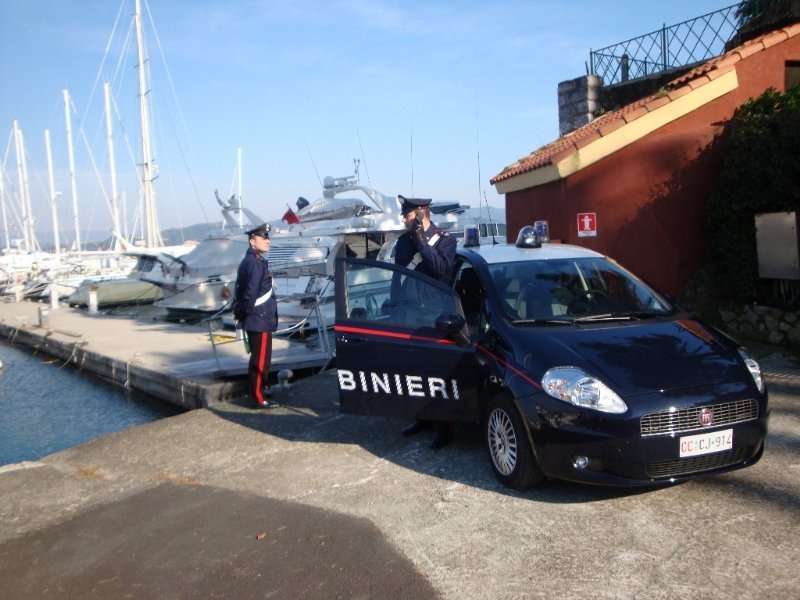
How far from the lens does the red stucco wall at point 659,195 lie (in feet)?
31.8

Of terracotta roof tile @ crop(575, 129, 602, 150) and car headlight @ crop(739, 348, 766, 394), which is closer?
car headlight @ crop(739, 348, 766, 394)

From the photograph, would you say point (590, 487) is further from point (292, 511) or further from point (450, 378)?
point (292, 511)

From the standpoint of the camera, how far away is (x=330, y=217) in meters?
19.5

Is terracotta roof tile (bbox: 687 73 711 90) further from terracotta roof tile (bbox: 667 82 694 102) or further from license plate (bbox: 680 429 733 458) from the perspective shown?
license plate (bbox: 680 429 733 458)

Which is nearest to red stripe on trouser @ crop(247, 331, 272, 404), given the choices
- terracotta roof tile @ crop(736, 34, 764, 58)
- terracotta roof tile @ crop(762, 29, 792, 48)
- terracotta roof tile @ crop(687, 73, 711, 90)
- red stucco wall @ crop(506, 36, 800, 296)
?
red stucco wall @ crop(506, 36, 800, 296)

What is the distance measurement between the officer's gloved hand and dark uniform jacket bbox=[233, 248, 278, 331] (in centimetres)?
197

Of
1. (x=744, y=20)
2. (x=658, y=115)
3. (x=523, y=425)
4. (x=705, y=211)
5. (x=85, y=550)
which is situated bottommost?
(x=85, y=550)

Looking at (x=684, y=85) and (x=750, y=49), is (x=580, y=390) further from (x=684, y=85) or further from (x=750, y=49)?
(x=750, y=49)

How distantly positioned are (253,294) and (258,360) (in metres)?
0.76

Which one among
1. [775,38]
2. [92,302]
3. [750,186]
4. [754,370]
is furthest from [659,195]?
[92,302]

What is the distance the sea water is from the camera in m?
8.98

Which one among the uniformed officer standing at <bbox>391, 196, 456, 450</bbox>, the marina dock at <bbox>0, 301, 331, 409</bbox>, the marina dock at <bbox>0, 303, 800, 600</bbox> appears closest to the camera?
the marina dock at <bbox>0, 303, 800, 600</bbox>

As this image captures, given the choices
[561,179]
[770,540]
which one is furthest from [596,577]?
[561,179]

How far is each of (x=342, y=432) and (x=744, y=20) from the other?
14166mm
